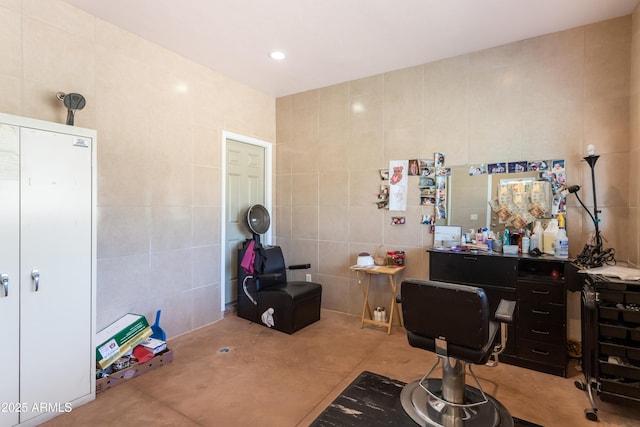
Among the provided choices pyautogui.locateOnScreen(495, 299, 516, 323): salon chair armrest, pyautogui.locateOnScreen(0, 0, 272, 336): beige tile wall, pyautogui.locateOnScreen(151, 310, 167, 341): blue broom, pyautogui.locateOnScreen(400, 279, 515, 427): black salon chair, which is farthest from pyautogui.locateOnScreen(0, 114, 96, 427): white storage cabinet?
pyautogui.locateOnScreen(495, 299, 516, 323): salon chair armrest

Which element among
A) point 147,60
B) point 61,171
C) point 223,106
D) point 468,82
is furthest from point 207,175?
point 468,82

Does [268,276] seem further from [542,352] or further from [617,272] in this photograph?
[617,272]

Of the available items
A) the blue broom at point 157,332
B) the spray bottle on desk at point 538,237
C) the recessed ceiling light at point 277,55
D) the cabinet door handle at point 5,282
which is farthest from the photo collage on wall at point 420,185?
the cabinet door handle at point 5,282

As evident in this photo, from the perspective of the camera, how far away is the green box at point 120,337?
2414 millimetres

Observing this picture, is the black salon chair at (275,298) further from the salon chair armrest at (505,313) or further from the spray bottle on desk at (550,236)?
the spray bottle on desk at (550,236)

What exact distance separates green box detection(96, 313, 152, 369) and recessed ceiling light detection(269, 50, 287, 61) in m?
2.84

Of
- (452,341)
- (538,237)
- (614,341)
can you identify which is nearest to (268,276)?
(452,341)

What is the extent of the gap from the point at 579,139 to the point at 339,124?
8.06ft

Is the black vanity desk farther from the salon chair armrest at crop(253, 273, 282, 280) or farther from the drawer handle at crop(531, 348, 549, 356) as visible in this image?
the salon chair armrest at crop(253, 273, 282, 280)

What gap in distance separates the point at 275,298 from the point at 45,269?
2.00 m

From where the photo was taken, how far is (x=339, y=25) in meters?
2.72

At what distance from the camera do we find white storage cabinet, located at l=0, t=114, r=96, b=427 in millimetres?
1834

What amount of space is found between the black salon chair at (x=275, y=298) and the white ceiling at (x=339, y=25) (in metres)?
2.26

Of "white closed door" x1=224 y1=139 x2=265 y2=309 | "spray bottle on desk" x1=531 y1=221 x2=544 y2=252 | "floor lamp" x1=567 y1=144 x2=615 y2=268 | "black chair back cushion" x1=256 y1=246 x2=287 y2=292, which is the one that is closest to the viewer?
"floor lamp" x1=567 y1=144 x2=615 y2=268
